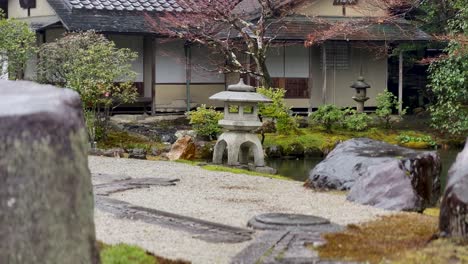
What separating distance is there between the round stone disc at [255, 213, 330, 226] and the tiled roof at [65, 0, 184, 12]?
53.6 feet

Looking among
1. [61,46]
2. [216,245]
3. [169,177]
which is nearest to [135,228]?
[216,245]

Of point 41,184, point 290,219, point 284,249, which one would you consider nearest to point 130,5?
point 290,219

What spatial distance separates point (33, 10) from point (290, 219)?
64.8ft

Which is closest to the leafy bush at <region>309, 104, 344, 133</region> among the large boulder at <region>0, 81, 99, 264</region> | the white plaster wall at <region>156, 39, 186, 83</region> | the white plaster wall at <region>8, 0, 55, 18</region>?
the white plaster wall at <region>156, 39, 186, 83</region>

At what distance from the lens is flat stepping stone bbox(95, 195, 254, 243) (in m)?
8.80

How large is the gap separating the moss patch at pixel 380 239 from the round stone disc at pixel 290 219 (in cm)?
43

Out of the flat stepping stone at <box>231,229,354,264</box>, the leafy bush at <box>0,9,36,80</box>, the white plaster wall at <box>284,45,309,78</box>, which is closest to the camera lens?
the flat stepping stone at <box>231,229,354,264</box>

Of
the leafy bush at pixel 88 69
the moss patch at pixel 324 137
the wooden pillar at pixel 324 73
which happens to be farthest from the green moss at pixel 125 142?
the wooden pillar at pixel 324 73

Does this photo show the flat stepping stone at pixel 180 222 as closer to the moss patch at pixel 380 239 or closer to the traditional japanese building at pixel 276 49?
the moss patch at pixel 380 239

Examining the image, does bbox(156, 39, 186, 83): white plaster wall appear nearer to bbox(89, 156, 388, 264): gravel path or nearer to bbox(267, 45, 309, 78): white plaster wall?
bbox(267, 45, 309, 78): white plaster wall

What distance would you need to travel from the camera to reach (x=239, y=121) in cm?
1717

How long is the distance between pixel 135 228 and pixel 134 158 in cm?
853

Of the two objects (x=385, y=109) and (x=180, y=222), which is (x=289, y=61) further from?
(x=180, y=222)

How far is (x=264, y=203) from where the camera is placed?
11625mm
